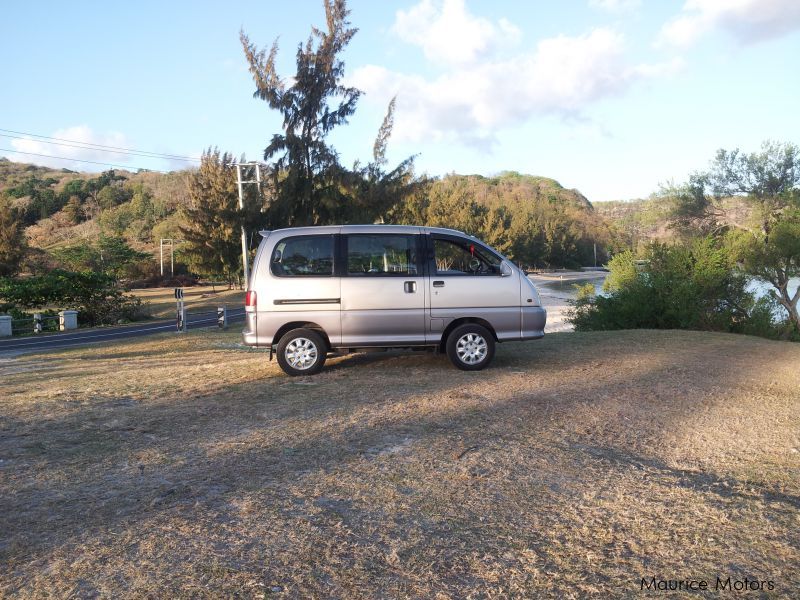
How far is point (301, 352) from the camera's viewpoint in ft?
27.8

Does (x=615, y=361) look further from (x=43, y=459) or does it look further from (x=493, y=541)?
(x=43, y=459)

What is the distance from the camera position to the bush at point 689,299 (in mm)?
17812

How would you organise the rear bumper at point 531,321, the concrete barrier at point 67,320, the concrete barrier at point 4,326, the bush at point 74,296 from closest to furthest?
the rear bumper at point 531,321, the concrete barrier at point 4,326, the concrete barrier at point 67,320, the bush at point 74,296

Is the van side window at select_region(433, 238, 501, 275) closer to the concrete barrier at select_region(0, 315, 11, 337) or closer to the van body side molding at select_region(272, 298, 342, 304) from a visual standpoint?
the van body side molding at select_region(272, 298, 342, 304)

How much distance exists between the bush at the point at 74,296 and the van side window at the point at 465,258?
85.8 ft

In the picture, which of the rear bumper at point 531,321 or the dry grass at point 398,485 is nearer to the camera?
the dry grass at point 398,485

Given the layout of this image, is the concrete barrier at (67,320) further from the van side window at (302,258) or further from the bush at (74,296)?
the van side window at (302,258)

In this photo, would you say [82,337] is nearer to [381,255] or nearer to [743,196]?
[381,255]

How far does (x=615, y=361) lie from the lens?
31.7ft

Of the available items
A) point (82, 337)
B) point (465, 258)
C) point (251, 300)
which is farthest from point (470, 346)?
point (82, 337)

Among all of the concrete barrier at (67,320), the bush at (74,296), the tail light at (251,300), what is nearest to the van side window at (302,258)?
the tail light at (251,300)

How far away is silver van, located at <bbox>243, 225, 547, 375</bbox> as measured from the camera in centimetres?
834

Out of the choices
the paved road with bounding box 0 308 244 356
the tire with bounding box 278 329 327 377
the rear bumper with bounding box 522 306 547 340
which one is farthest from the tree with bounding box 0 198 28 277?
the rear bumper with bounding box 522 306 547 340

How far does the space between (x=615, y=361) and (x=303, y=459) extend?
619 centimetres
